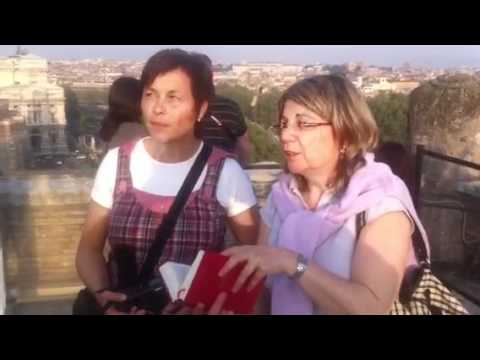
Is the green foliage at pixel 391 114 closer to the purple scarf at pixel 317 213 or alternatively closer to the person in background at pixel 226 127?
the purple scarf at pixel 317 213

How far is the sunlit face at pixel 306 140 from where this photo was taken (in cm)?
180

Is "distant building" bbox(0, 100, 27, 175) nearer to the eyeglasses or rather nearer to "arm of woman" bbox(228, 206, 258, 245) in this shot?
"arm of woman" bbox(228, 206, 258, 245)

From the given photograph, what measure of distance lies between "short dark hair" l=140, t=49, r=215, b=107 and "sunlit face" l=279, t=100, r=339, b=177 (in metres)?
0.24

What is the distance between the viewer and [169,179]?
6.25 ft

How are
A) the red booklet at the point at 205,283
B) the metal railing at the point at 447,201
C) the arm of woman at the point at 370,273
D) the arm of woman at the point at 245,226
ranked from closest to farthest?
1. the arm of woman at the point at 370,273
2. the red booklet at the point at 205,283
3. the arm of woman at the point at 245,226
4. the metal railing at the point at 447,201

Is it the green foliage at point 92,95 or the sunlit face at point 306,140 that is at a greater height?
the green foliage at point 92,95

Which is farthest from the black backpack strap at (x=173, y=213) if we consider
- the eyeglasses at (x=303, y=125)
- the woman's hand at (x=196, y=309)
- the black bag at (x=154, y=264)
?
the eyeglasses at (x=303, y=125)

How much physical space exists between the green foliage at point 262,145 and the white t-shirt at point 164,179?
0.23 ft

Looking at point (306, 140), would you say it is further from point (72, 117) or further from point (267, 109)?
point (72, 117)

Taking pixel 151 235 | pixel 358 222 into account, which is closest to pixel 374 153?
pixel 358 222

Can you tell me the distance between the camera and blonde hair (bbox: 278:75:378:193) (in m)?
1.80

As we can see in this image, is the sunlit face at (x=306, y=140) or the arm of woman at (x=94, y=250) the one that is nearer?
the sunlit face at (x=306, y=140)

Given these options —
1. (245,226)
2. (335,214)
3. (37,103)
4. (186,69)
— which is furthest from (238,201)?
(37,103)

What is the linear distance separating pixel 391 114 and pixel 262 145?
1.30 ft
